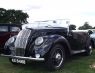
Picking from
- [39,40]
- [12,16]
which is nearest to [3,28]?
[39,40]

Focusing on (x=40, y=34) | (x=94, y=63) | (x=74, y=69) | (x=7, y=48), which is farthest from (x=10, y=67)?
(x=94, y=63)

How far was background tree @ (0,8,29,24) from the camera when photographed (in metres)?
33.0

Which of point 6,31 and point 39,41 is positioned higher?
point 6,31

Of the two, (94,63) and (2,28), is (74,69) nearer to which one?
(94,63)

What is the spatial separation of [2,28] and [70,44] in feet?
12.9

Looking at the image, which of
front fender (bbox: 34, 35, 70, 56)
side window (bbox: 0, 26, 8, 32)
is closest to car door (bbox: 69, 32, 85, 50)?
front fender (bbox: 34, 35, 70, 56)

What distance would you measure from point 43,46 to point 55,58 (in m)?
0.67

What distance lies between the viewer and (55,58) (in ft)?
25.9

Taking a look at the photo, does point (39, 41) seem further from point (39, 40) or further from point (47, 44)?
point (47, 44)

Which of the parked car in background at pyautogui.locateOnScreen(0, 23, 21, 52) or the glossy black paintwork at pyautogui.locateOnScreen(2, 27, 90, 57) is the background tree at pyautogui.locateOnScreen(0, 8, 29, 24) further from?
the glossy black paintwork at pyautogui.locateOnScreen(2, 27, 90, 57)

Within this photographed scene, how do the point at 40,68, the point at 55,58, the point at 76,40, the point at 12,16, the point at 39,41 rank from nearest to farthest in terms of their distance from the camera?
the point at 39,41 < the point at 55,58 < the point at 40,68 < the point at 76,40 < the point at 12,16

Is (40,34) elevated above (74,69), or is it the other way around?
(40,34)

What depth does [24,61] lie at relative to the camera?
7.57 metres

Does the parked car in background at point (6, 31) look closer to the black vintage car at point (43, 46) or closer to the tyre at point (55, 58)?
the black vintage car at point (43, 46)
